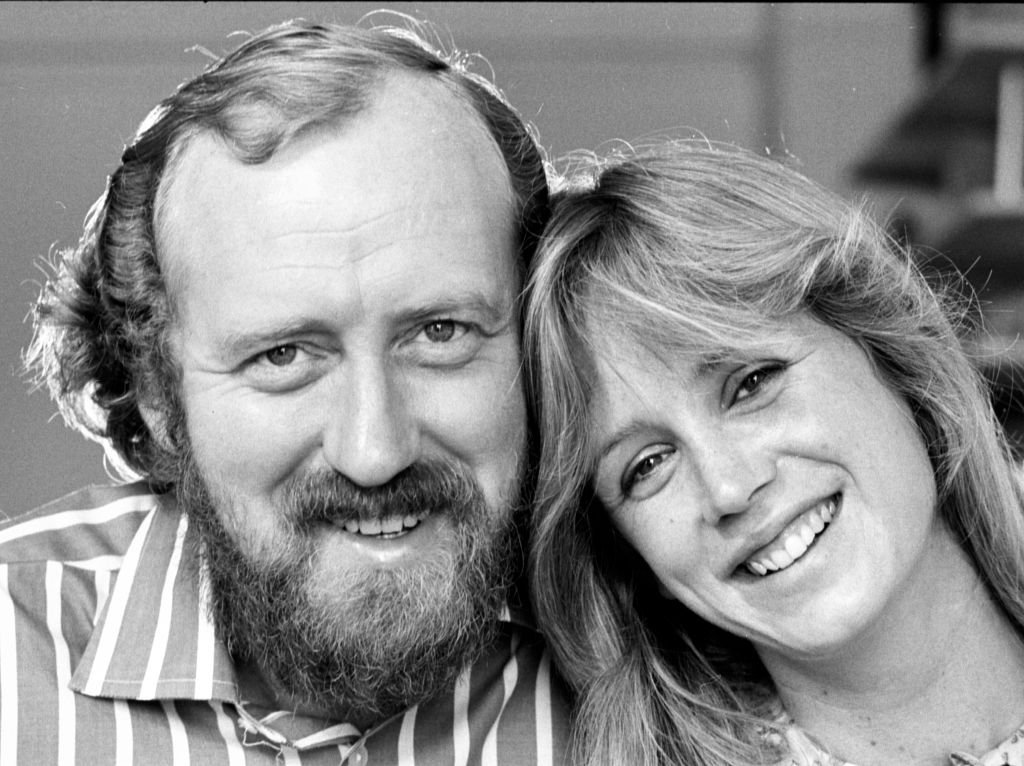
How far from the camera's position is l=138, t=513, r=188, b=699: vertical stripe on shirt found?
191 centimetres

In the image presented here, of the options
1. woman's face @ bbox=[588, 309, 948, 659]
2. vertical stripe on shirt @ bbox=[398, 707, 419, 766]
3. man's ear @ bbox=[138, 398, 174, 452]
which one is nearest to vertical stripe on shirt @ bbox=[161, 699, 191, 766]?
vertical stripe on shirt @ bbox=[398, 707, 419, 766]

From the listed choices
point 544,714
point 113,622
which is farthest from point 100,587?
point 544,714

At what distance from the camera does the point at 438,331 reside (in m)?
1.91

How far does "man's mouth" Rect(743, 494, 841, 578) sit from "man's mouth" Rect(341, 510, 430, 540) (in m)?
0.44

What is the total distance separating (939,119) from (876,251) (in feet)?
7.05

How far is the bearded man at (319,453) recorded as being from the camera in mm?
1858

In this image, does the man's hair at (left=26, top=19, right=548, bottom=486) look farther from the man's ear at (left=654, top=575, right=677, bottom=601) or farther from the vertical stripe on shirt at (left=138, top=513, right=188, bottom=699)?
the man's ear at (left=654, top=575, right=677, bottom=601)

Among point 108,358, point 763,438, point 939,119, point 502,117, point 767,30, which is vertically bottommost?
point 763,438

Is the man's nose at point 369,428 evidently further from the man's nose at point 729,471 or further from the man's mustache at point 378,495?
the man's nose at point 729,471

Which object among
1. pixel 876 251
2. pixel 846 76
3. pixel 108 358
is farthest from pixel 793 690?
pixel 846 76

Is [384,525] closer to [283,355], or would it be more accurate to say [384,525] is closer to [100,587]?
[283,355]

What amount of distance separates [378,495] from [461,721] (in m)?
0.39

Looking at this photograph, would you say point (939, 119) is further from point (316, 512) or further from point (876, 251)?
point (316, 512)

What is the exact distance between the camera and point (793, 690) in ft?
6.40
